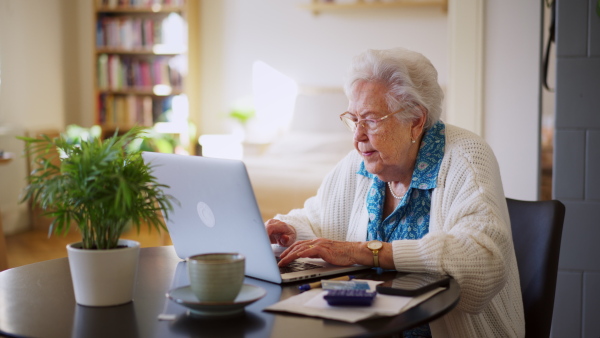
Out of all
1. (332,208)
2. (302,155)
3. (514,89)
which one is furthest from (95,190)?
(302,155)

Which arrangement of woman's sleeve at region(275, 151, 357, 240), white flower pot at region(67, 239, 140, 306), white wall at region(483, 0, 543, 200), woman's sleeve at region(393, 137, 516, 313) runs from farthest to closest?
white wall at region(483, 0, 543, 200)
woman's sleeve at region(275, 151, 357, 240)
woman's sleeve at region(393, 137, 516, 313)
white flower pot at region(67, 239, 140, 306)

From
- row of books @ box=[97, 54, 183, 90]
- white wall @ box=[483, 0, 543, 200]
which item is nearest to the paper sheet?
white wall @ box=[483, 0, 543, 200]

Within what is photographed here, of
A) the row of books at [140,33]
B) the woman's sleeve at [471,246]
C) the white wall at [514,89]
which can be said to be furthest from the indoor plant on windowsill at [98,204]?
the row of books at [140,33]

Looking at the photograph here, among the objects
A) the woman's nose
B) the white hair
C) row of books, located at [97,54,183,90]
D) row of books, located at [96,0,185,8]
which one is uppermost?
row of books, located at [96,0,185,8]

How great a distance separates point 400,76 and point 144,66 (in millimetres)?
4645

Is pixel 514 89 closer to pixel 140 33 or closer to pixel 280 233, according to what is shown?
pixel 280 233

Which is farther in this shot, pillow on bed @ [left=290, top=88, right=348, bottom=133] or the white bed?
pillow on bed @ [left=290, top=88, right=348, bottom=133]

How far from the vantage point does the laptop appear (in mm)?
1173

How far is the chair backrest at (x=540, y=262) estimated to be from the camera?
1531 mm

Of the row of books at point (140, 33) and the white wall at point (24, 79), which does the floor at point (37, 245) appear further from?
the row of books at point (140, 33)

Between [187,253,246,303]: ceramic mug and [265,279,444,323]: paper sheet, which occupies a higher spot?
[187,253,246,303]: ceramic mug

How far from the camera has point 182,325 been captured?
986 mm

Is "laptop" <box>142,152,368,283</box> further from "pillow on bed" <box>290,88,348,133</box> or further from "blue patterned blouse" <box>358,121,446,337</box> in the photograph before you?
"pillow on bed" <box>290,88,348,133</box>

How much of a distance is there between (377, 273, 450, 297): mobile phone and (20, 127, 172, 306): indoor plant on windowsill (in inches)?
15.6
